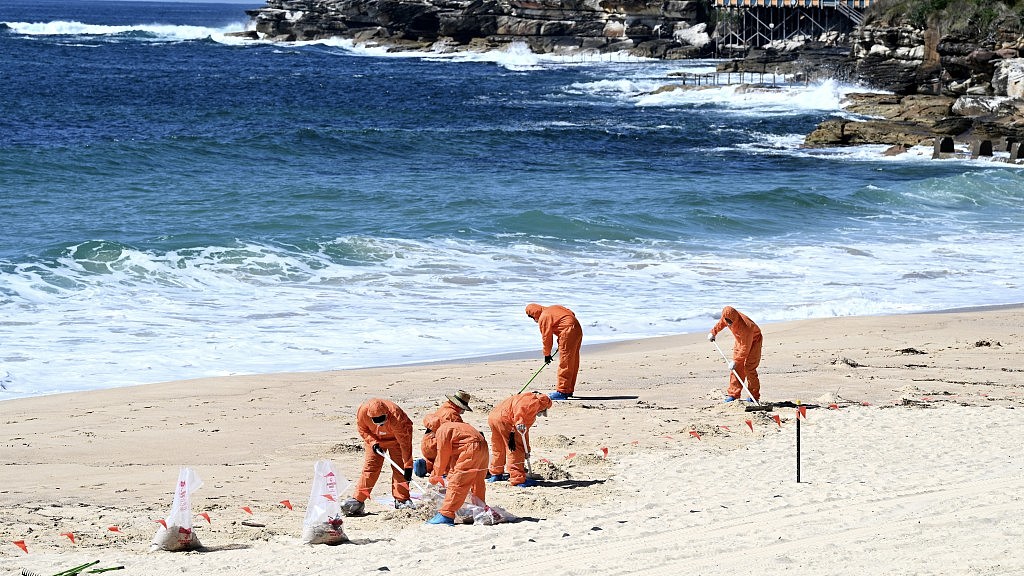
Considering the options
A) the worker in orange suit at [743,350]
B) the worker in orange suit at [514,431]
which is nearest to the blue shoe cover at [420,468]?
the worker in orange suit at [514,431]

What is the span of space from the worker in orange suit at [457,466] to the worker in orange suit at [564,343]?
375cm

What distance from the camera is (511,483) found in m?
9.38

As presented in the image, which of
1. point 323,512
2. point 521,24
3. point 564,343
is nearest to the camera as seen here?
point 323,512

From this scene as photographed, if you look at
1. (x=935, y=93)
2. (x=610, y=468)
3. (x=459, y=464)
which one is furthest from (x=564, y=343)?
(x=935, y=93)

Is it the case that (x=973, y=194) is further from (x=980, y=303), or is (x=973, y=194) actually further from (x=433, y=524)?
(x=433, y=524)

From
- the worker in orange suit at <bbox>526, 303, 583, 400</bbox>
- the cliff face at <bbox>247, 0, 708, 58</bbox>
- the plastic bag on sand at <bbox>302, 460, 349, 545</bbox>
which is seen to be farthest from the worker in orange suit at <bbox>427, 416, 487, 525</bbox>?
the cliff face at <bbox>247, 0, 708, 58</bbox>

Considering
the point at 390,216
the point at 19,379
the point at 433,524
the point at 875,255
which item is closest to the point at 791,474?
the point at 433,524

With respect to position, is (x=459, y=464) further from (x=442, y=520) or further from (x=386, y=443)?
(x=386, y=443)

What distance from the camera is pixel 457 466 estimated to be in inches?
330

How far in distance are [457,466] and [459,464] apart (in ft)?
0.07

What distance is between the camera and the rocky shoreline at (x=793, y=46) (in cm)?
3753

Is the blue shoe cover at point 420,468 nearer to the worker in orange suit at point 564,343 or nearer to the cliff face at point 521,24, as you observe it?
the worker in orange suit at point 564,343

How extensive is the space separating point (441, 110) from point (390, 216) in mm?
24717

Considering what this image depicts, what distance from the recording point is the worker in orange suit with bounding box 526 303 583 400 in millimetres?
12203
